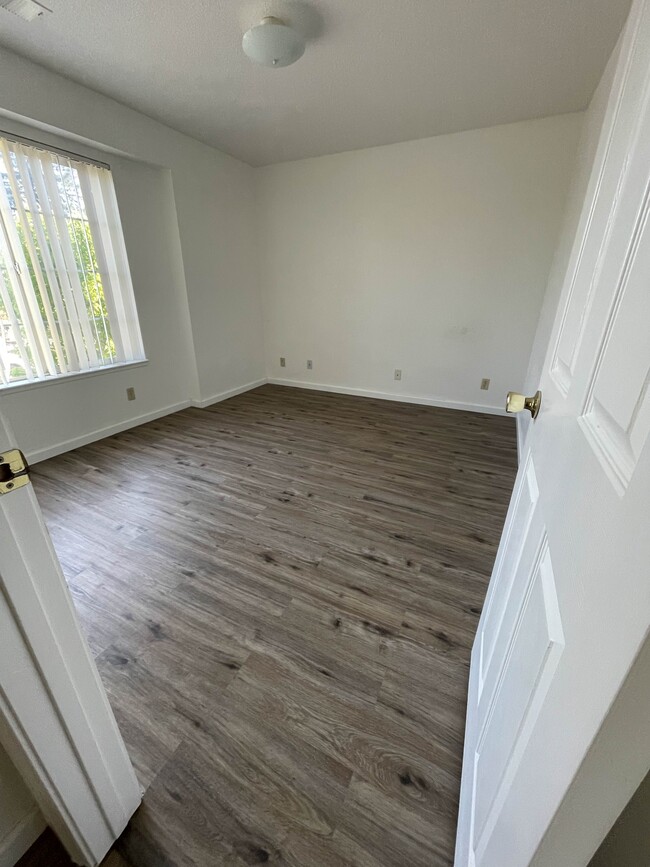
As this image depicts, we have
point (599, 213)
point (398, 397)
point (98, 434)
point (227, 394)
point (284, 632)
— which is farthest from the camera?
point (227, 394)

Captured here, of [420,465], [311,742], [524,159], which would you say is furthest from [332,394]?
[311,742]

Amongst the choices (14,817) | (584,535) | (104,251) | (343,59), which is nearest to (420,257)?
(343,59)

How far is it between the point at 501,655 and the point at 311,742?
65 cm

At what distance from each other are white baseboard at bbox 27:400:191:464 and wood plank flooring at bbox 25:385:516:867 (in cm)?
10

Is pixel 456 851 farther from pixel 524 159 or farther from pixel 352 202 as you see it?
pixel 352 202

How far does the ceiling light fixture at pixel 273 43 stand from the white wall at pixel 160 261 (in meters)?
1.35

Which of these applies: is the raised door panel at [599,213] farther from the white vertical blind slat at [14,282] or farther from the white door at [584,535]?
the white vertical blind slat at [14,282]

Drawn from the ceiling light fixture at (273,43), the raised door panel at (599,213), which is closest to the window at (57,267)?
the ceiling light fixture at (273,43)

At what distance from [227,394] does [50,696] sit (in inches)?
146

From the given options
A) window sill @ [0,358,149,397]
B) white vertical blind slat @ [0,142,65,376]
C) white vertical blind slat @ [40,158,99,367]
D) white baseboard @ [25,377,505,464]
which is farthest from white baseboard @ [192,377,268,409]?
white vertical blind slat @ [0,142,65,376]

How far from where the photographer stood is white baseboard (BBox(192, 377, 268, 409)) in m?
3.86

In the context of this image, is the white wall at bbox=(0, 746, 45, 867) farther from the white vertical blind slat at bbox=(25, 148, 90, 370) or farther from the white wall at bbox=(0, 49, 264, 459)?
the white vertical blind slat at bbox=(25, 148, 90, 370)

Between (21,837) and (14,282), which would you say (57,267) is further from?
(21,837)

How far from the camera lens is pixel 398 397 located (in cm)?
404
